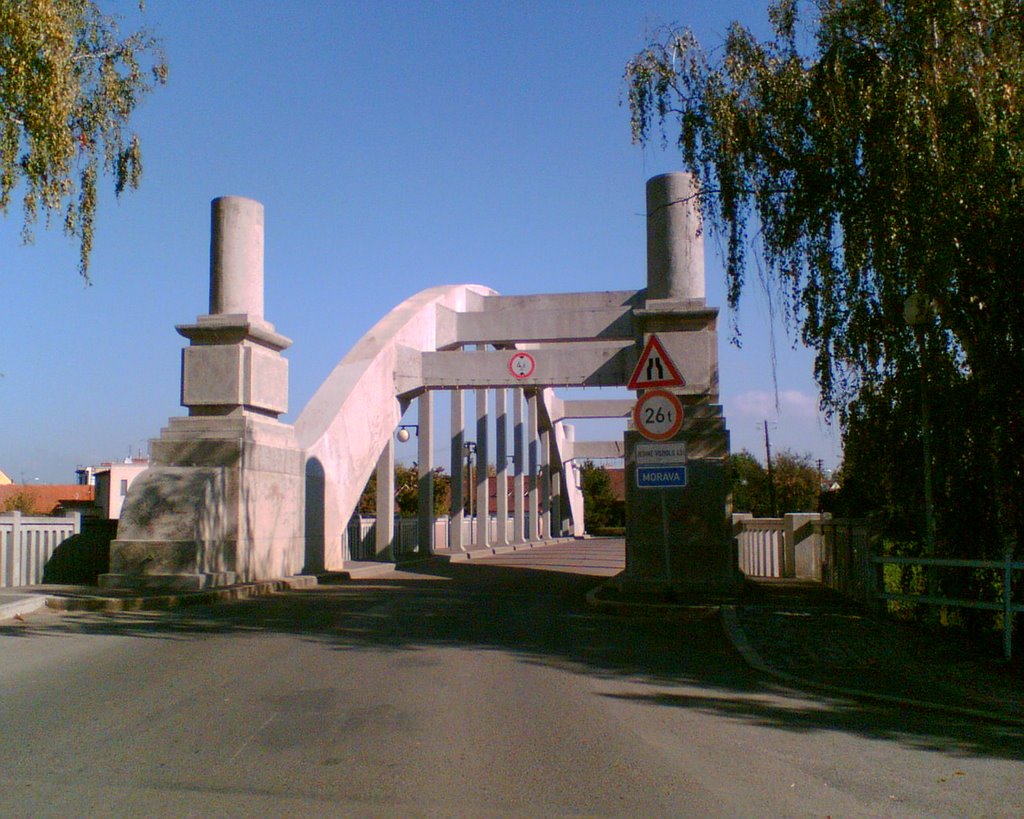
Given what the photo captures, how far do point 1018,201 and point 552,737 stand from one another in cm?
677

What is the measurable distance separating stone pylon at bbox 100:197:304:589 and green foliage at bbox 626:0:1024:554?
7943mm

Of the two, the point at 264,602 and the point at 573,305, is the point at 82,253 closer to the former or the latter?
the point at 264,602

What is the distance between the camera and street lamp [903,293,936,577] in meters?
10.5

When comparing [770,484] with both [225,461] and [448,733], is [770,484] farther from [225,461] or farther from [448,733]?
[448,733]

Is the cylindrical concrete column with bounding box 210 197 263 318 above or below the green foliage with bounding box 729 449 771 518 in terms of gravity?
above

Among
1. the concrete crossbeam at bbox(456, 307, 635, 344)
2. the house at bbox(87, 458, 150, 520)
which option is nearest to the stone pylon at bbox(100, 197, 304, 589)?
the concrete crossbeam at bbox(456, 307, 635, 344)

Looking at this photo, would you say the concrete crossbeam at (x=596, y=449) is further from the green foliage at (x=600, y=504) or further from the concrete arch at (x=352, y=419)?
the concrete arch at (x=352, y=419)

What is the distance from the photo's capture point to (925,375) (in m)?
10.8

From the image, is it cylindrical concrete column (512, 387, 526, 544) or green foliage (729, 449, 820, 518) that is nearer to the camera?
A: cylindrical concrete column (512, 387, 526, 544)

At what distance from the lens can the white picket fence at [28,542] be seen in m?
14.9

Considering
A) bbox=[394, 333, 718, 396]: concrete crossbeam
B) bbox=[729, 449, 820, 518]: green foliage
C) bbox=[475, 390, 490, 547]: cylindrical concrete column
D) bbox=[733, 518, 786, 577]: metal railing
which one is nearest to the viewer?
bbox=[733, 518, 786, 577]: metal railing

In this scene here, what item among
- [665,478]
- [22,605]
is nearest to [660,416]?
[665,478]

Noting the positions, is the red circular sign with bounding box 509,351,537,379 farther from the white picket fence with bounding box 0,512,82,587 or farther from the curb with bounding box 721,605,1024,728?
the curb with bounding box 721,605,1024,728

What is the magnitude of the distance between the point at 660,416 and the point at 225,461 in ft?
23.5
